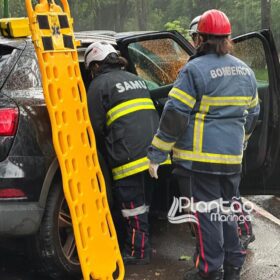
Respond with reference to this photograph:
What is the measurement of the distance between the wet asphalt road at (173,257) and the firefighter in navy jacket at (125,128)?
0.61 feet

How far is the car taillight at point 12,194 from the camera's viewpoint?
324 centimetres

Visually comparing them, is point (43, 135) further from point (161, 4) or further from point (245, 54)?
point (161, 4)

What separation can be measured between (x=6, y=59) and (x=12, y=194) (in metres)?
0.92

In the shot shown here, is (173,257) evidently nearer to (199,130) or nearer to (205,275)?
(205,275)

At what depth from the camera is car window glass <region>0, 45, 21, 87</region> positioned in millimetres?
3451

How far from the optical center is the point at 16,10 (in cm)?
2911

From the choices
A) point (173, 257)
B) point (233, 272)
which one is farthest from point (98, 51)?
point (233, 272)

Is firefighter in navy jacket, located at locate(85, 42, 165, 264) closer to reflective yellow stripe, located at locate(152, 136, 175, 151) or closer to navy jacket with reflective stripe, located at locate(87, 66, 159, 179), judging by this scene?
navy jacket with reflective stripe, located at locate(87, 66, 159, 179)

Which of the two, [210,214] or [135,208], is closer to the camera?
[210,214]

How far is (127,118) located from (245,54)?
4.52ft

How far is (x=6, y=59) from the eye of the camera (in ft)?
11.6

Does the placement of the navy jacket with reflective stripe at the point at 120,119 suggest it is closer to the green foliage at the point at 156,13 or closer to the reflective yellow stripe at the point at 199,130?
the reflective yellow stripe at the point at 199,130

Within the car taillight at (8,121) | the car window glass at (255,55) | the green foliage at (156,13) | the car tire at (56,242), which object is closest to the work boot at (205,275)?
the car tire at (56,242)

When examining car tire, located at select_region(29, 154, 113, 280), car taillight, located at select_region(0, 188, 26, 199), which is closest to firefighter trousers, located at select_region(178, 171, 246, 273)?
car tire, located at select_region(29, 154, 113, 280)
